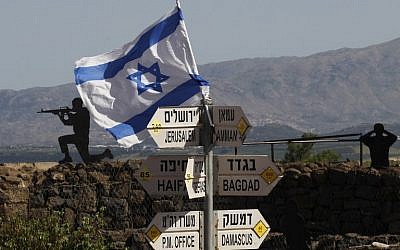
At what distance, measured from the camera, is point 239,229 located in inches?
488

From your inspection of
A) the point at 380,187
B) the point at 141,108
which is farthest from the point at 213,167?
the point at 380,187

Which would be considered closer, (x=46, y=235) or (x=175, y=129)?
(x=175, y=129)

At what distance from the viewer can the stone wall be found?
21.1 meters

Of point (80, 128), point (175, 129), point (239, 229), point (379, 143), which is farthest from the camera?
A: point (80, 128)

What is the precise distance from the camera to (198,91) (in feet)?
52.8

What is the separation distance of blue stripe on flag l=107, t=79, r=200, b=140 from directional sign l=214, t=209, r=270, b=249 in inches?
157

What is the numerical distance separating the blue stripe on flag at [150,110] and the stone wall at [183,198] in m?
2.58

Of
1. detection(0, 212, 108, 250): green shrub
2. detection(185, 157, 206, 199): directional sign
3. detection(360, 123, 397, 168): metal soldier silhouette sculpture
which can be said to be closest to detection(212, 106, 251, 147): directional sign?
detection(185, 157, 206, 199): directional sign

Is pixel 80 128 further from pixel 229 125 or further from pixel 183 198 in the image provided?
pixel 229 125

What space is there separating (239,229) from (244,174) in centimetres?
54

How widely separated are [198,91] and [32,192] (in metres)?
7.60

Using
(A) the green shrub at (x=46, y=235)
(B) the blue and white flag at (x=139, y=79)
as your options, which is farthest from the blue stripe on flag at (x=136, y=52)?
(A) the green shrub at (x=46, y=235)

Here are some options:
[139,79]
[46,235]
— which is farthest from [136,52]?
[46,235]

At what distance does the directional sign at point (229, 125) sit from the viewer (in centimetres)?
1222
